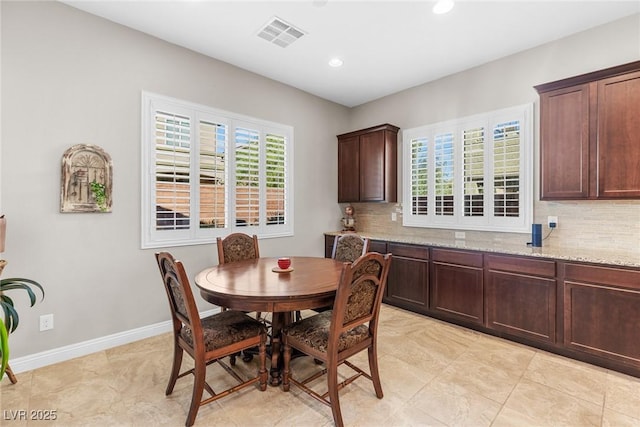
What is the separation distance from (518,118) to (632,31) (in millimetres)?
1059

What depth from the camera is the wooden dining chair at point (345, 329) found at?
179cm

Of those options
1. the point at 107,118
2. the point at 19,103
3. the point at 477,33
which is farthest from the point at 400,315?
the point at 19,103

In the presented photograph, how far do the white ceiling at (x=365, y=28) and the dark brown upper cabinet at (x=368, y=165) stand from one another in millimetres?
903

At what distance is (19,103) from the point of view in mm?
2400

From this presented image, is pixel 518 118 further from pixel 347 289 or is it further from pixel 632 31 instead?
pixel 347 289

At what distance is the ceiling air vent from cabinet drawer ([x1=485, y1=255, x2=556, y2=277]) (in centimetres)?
299

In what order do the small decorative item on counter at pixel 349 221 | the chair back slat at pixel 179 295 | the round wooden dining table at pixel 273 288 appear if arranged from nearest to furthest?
the chair back slat at pixel 179 295 → the round wooden dining table at pixel 273 288 → the small decorative item on counter at pixel 349 221

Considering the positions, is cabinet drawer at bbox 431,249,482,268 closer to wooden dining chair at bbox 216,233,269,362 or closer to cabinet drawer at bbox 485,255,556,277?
cabinet drawer at bbox 485,255,556,277

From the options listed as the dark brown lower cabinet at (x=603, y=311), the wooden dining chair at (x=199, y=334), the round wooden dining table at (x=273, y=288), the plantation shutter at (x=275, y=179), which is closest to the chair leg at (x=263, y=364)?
the wooden dining chair at (x=199, y=334)

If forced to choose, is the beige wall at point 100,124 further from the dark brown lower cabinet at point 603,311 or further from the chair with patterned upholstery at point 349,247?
the chair with patterned upholstery at point 349,247

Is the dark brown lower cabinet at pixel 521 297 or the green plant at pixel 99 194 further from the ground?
the green plant at pixel 99 194

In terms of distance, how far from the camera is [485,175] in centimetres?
358

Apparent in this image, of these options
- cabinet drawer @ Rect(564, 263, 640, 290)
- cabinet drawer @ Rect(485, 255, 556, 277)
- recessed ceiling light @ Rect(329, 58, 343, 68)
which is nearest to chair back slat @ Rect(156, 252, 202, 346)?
cabinet drawer @ Rect(485, 255, 556, 277)

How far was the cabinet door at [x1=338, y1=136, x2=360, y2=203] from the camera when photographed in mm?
4723
